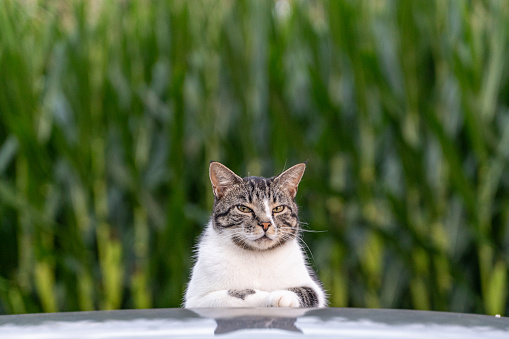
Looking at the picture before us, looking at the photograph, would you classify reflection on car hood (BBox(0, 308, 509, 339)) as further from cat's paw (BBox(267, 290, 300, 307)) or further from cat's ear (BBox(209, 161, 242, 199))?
cat's ear (BBox(209, 161, 242, 199))

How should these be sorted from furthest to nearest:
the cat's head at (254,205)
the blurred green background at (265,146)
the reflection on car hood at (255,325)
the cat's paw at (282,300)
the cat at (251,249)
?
the blurred green background at (265,146) → the cat's head at (254,205) → the cat at (251,249) → the cat's paw at (282,300) → the reflection on car hood at (255,325)

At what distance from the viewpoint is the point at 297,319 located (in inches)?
16.7

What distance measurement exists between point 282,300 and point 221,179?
0.34 metres

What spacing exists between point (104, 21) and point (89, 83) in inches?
9.8

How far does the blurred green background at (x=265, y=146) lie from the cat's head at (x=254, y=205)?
424 mm

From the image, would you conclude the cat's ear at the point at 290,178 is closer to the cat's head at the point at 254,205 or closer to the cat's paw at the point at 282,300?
the cat's head at the point at 254,205

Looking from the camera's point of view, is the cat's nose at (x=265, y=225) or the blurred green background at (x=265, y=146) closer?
the cat's nose at (x=265, y=225)

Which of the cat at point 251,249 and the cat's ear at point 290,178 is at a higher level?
the cat's ear at point 290,178

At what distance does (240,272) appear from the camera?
92cm

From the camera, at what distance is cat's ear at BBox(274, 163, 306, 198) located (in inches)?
39.1

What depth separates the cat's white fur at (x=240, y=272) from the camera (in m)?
0.89

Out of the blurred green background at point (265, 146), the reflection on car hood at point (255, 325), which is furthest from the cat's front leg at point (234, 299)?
the blurred green background at point (265, 146)

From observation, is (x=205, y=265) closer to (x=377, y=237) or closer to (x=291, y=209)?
(x=291, y=209)

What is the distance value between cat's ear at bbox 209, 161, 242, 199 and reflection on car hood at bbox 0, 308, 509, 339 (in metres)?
0.56
